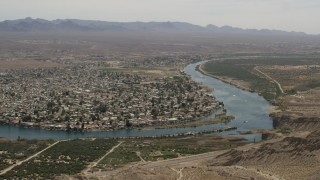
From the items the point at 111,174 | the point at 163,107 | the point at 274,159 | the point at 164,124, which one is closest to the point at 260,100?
the point at 163,107

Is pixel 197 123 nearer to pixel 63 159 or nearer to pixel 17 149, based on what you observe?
pixel 63 159

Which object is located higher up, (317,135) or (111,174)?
(317,135)

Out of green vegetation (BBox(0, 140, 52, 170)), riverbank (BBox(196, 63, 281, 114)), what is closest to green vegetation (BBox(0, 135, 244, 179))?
green vegetation (BBox(0, 140, 52, 170))

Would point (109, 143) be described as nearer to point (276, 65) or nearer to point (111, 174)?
point (111, 174)

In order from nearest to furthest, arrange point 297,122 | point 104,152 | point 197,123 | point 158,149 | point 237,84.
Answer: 1. point 104,152
2. point 158,149
3. point 297,122
4. point 197,123
5. point 237,84

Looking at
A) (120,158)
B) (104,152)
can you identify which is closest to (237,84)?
(104,152)

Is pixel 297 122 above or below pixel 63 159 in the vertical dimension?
above
